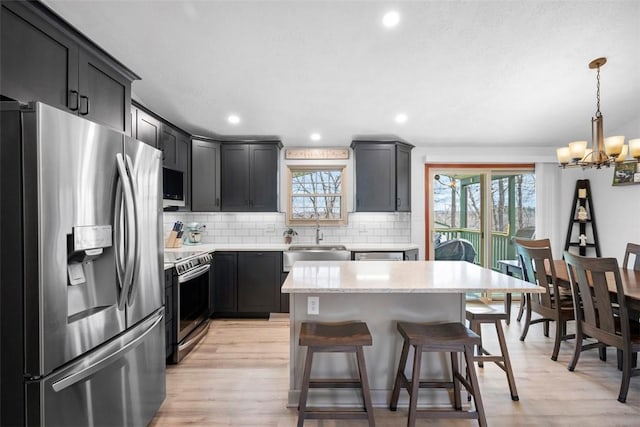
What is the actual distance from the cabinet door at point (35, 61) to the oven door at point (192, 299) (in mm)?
1684

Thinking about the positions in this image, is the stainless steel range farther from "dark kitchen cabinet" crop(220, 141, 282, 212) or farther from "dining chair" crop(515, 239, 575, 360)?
"dining chair" crop(515, 239, 575, 360)

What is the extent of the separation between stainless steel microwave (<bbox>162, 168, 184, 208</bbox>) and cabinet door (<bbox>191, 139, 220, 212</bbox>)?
32 cm

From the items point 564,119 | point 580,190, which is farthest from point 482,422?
point 580,190

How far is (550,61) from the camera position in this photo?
290cm

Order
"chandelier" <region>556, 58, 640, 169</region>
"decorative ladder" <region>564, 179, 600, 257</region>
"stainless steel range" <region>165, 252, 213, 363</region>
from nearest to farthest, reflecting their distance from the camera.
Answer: "chandelier" <region>556, 58, 640, 169</region> → "stainless steel range" <region>165, 252, 213, 363</region> → "decorative ladder" <region>564, 179, 600, 257</region>

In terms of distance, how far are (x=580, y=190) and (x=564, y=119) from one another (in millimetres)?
1212

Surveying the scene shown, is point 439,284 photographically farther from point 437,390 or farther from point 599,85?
point 599,85

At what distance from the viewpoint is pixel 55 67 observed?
1721mm

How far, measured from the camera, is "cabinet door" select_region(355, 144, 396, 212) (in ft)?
14.1

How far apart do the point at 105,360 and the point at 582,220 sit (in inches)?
224

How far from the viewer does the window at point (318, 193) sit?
4.56 metres

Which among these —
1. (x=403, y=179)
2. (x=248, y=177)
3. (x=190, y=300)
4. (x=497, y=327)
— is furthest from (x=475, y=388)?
(x=248, y=177)

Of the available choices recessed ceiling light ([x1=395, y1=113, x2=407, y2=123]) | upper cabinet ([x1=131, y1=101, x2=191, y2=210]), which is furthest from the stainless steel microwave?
recessed ceiling light ([x1=395, y1=113, x2=407, y2=123])

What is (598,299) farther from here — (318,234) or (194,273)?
(194,273)
